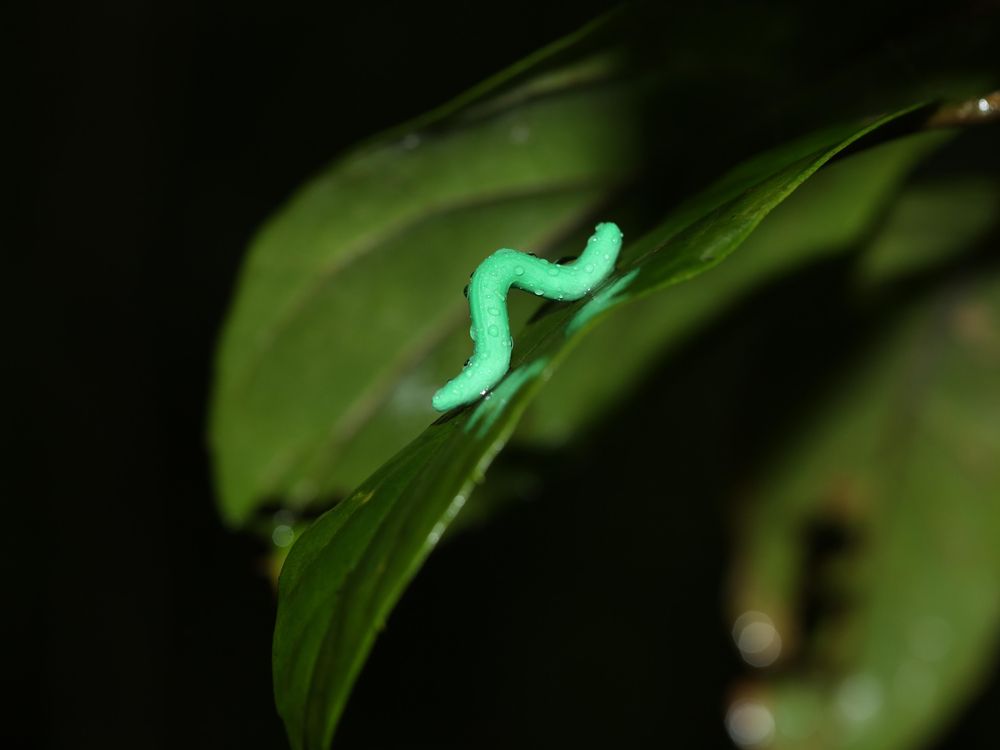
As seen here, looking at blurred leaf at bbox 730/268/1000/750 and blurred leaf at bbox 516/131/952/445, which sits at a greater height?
blurred leaf at bbox 516/131/952/445

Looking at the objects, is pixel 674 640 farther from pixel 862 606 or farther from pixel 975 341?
pixel 975 341

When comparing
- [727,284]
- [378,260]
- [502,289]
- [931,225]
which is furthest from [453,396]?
[931,225]

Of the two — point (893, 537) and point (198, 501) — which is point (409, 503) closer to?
point (893, 537)

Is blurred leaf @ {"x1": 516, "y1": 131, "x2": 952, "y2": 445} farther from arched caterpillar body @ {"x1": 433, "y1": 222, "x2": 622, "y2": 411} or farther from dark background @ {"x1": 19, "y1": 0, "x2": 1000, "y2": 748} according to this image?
dark background @ {"x1": 19, "y1": 0, "x2": 1000, "y2": 748}

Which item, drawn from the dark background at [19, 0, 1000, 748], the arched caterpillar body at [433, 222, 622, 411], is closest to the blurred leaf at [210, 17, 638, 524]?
the arched caterpillar body at [433, 222, 622, 411]

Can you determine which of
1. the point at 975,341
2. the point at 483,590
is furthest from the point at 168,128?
the point at 975,341

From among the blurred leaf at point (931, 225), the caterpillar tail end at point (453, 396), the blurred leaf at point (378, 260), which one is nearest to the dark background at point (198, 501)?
the blurred leaf at point (931, 225)
